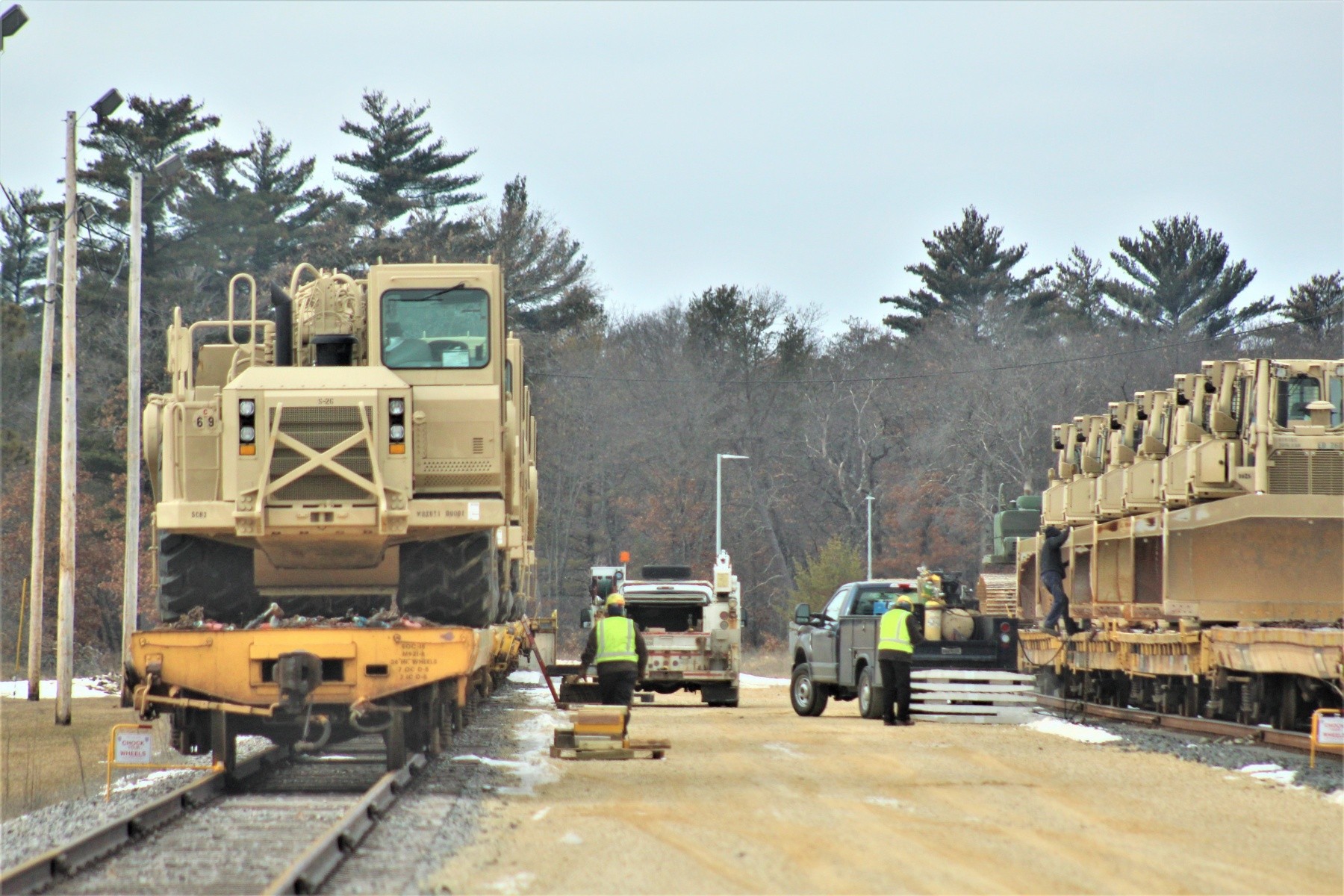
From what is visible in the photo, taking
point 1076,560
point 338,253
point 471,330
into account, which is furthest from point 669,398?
point 471,330

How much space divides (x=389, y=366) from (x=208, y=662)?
321cm

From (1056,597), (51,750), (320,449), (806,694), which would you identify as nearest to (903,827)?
(320,449)

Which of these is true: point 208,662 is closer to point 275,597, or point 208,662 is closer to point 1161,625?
point 275,597

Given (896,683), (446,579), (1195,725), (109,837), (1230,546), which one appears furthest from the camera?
(896,683)

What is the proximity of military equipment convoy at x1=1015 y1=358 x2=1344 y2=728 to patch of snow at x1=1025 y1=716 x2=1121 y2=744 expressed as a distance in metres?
1.06

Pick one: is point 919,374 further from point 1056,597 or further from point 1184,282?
point 1056,597

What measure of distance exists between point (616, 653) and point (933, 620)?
6.77 m

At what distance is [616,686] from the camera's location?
16047mm

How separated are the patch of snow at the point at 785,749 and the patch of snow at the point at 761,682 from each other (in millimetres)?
A: 16163

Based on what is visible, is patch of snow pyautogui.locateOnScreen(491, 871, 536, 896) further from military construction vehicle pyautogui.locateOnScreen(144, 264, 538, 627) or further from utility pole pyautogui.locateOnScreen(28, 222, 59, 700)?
utility pole pyautogui.locateOnScreen(28, 222, 59, 700)

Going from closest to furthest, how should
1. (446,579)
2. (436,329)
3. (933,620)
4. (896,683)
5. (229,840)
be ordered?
1. (229,840)
2. (446,579)
3. (436,329)
4. (896,683)
5. (933,620)

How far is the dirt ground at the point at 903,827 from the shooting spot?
30.5ft

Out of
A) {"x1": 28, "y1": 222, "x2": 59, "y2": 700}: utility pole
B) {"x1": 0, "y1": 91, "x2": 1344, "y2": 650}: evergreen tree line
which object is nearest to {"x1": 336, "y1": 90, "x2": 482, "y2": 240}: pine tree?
{"x1": 0, "y1": 91, "x2": 1344, "y2": 650}: evergreen tree line

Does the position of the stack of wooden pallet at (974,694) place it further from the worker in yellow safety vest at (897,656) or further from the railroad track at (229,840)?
the railroad track at (229,840)
